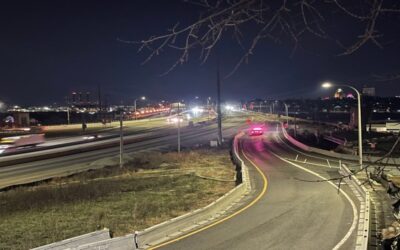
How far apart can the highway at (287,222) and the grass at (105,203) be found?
3.15 meters

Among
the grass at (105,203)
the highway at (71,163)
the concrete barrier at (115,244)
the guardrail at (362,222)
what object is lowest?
the highway at (71,163)

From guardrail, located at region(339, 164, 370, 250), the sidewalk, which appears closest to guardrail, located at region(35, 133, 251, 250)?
guardrail, located at region(339, 164, 370, 250)

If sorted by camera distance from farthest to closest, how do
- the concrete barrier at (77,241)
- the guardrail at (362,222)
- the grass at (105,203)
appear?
the grass at (105,203) < the guardrail at (362,222) < the concrete barrier at (77,241)

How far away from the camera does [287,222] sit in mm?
20609

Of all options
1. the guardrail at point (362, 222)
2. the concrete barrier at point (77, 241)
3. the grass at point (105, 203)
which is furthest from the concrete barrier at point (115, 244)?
the guardrail at point (362, 222)

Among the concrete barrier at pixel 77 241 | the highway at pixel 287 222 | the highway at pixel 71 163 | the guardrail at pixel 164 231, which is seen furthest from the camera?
the highway at pixel 71 163

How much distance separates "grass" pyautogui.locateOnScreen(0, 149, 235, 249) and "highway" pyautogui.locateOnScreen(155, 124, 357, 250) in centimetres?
315

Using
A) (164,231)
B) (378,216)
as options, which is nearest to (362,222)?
(378,216)

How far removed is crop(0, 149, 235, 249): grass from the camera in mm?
19562

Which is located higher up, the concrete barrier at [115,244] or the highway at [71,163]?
the concrete barrier at [115,244]

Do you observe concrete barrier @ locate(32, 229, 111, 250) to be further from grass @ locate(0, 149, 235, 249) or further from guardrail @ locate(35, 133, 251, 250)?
grass @ locate(0, 149, 235, 249)

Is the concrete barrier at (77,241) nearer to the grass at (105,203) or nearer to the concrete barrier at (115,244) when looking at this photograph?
the concrete barrier at (115,244)

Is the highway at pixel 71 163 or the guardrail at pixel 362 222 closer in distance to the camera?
the guardrail at pixel 362 222

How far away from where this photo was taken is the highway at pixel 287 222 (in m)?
17.2
